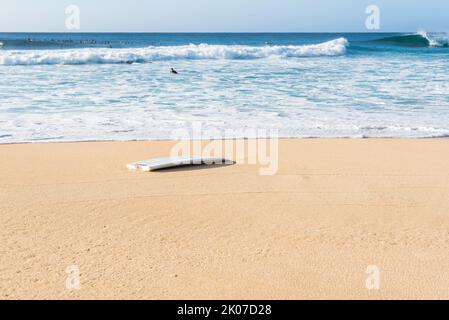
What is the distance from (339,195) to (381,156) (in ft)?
6.09

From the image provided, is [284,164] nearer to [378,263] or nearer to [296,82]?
[378,263]

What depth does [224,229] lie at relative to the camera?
414 centimetres

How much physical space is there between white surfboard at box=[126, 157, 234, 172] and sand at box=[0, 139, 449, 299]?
13 cm

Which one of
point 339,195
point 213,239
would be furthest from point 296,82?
point 213,239

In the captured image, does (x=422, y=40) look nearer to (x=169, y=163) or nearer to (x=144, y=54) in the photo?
(x=144, y=54)

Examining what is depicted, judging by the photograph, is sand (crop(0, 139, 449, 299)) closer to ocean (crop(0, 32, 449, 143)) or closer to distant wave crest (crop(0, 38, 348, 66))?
ocean (crop(0, 32, 449, 143))

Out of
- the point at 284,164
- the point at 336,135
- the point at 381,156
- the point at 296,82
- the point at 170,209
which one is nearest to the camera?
the point at 170,209

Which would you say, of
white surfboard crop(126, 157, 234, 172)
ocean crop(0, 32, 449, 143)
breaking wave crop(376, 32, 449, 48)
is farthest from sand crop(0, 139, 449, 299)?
breaking wave crop(376, 32, 449, 48)

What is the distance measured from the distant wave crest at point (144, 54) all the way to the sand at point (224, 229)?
20748 mm

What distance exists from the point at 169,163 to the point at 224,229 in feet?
5.99

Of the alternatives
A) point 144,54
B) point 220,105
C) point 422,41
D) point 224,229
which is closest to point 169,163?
point 224,229

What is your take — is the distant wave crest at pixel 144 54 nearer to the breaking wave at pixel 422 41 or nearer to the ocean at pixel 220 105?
the ocean at pixel 220 105

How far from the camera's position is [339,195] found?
16.5 ft

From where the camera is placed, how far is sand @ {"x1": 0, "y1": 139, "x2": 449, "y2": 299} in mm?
3264
